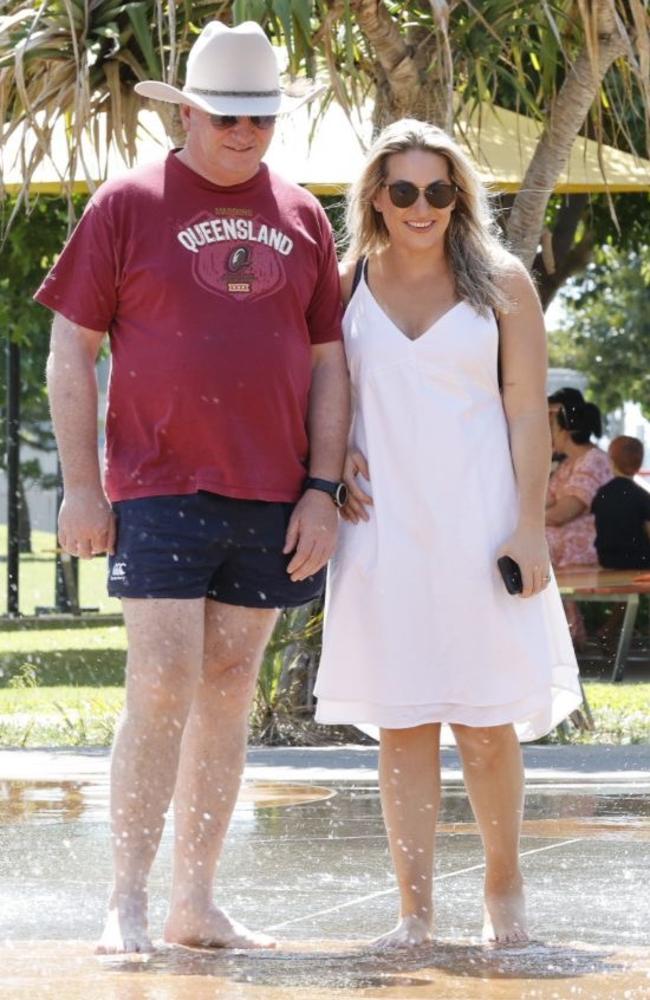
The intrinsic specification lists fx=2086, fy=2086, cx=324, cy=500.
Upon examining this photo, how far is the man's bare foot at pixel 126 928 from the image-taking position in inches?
165

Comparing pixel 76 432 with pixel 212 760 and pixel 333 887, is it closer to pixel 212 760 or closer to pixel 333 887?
pixel 212 760

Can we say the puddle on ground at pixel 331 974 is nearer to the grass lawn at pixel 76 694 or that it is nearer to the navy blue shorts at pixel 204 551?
the navy blue shorts at pixel 204 551

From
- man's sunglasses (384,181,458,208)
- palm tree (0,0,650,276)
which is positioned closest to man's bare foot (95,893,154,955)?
man's sunglasses (384,181,458,208)

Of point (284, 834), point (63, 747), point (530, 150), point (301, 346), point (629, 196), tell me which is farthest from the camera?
point (629, 196)

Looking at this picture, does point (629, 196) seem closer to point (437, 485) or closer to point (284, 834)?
point (284, 834)

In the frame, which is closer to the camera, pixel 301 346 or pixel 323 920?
pixel 301 346

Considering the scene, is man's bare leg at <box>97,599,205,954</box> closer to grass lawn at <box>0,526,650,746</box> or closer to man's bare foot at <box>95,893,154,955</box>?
man's bare foot at <box>95,893,154,955</box>

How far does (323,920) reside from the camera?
4.90 metres

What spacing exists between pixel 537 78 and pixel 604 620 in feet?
15.0

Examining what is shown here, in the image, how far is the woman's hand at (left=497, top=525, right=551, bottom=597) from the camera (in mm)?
4461

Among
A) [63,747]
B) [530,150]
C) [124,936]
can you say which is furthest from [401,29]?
[124,936]

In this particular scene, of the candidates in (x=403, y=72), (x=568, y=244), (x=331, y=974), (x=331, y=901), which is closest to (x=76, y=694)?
(x=403, y=72)

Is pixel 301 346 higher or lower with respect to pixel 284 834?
higher

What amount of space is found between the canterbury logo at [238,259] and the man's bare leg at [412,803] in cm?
105
